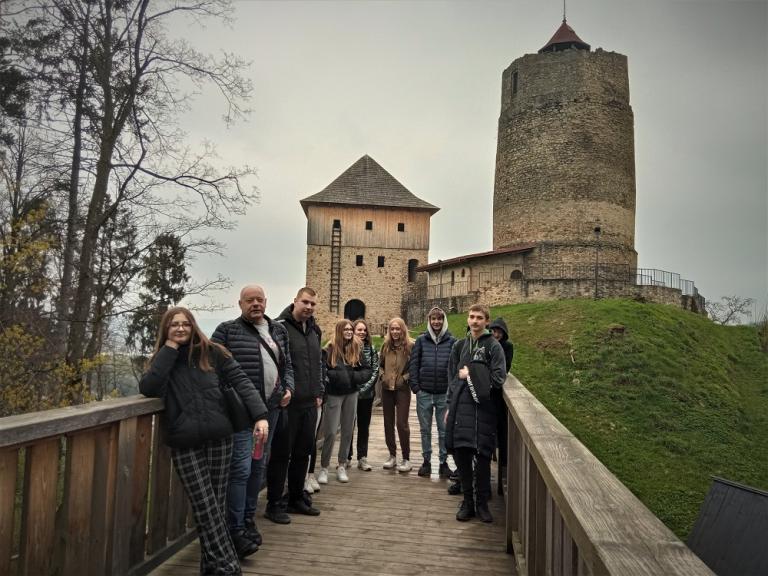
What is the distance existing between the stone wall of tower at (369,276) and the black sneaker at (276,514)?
31.7 m

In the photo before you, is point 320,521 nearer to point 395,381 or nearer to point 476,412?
point 476,412

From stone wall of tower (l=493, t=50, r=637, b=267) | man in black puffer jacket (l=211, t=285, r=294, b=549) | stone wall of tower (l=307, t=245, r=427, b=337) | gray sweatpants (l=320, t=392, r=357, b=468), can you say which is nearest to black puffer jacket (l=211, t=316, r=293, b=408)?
man in black puffer jacket (l=211, t=285, r=294, b=549)

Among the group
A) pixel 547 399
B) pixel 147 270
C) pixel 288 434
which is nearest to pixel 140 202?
pixel 147 270

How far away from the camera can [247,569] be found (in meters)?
3.47

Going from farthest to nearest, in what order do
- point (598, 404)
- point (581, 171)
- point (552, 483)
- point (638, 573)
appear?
point (581, 171)
point (598, 404)
point (552, 483)
point (638, 573)

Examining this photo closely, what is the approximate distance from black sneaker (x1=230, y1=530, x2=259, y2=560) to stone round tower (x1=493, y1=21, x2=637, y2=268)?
2744cm

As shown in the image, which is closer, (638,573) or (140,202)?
(638,573)

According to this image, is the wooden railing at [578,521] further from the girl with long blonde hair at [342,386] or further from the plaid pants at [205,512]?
the girl with long blonde hair at [342,386]

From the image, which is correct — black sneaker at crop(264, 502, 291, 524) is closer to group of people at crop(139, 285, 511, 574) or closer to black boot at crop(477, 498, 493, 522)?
group of people at crop(139, 285, 511, 574)

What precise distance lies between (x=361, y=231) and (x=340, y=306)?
5.20 metres

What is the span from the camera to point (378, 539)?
159 inches

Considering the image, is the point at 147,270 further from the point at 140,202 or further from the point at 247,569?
the point at 247,569

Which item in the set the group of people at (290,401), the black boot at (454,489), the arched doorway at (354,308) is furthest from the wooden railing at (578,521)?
the arched doorway at (354,308)

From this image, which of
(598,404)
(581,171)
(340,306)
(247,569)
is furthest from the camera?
(340,306)
